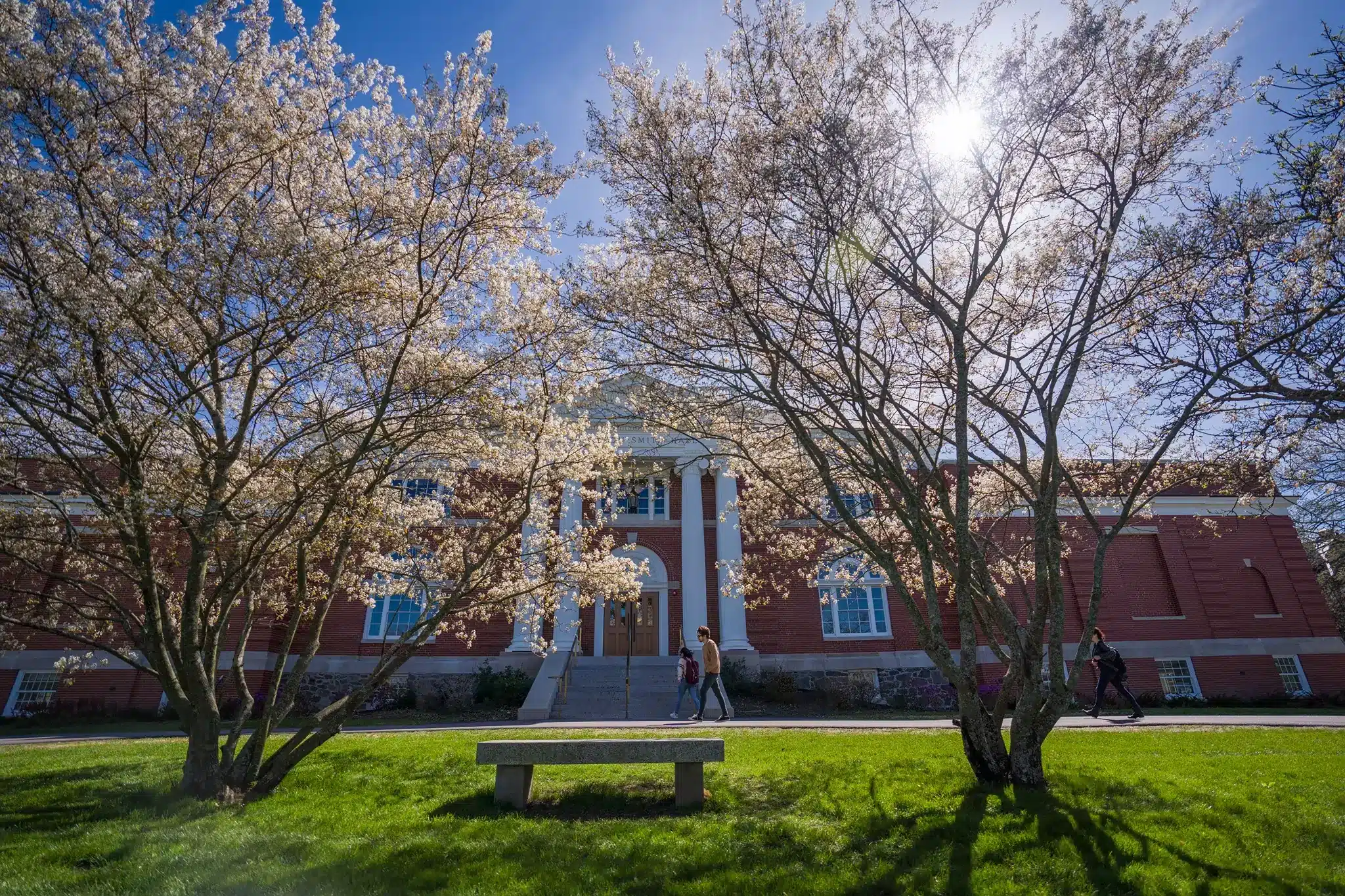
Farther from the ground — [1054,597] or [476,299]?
[476,299]

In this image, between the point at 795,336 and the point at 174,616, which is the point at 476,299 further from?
the point at 174,616

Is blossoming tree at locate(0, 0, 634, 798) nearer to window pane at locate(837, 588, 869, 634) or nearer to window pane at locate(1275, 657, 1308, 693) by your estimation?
window pane at locate(837, 588, 869, 634)

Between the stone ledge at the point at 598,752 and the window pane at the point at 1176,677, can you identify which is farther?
the window pane at the point at 1176,677

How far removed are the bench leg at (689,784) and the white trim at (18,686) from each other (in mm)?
20903

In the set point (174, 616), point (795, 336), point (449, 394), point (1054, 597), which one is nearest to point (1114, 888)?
point (1054, 597)

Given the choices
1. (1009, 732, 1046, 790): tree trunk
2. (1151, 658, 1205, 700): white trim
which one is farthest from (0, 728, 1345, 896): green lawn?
(1151, 658, 1205, 700): white trim

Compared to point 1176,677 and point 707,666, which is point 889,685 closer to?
point 707,666

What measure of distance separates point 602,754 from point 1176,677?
22.8 meters

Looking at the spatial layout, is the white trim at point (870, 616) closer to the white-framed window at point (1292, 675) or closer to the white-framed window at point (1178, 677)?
the white-framed window at point (1178, 677)

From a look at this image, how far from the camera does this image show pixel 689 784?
6.41 m

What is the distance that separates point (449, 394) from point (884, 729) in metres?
8.97

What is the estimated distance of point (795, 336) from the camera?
7352 millimetres

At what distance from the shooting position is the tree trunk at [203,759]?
655 cm

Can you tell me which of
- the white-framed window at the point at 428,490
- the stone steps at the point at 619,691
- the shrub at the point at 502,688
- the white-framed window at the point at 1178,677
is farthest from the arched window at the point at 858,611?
the white-framed window at the point at 428,490
